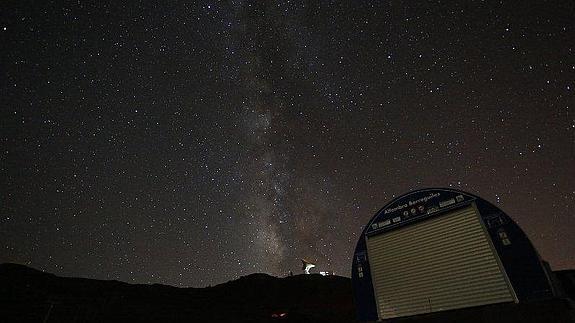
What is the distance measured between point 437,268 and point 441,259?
1.24 ft

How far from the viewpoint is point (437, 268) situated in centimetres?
1246

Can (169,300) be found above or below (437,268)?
above

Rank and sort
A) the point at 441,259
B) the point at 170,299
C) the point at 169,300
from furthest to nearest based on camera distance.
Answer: the point at 170,299
the point at 169,300
the point at 441,259

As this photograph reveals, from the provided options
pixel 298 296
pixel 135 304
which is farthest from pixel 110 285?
pixel 298 296

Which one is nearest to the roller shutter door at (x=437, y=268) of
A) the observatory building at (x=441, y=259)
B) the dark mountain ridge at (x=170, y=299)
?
the observatory building at (x=441, y=259)

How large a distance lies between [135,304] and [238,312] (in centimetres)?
1230

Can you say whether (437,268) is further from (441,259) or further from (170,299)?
(170,299)

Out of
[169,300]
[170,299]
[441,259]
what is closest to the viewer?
[441,259]

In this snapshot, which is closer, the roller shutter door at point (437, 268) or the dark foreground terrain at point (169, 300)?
the roller shutter door at point (437, 268)

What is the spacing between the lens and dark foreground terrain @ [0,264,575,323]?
30875 millimetres

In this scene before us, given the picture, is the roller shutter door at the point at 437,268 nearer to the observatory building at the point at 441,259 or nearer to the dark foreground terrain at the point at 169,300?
the observatory building at the point at 441,259

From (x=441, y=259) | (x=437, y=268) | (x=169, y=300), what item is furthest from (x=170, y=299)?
(x=441, y=259)

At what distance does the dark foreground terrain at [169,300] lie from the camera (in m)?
30.9

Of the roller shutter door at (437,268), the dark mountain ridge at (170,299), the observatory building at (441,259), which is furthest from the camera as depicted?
the dark mountain ridge at (170,299)
